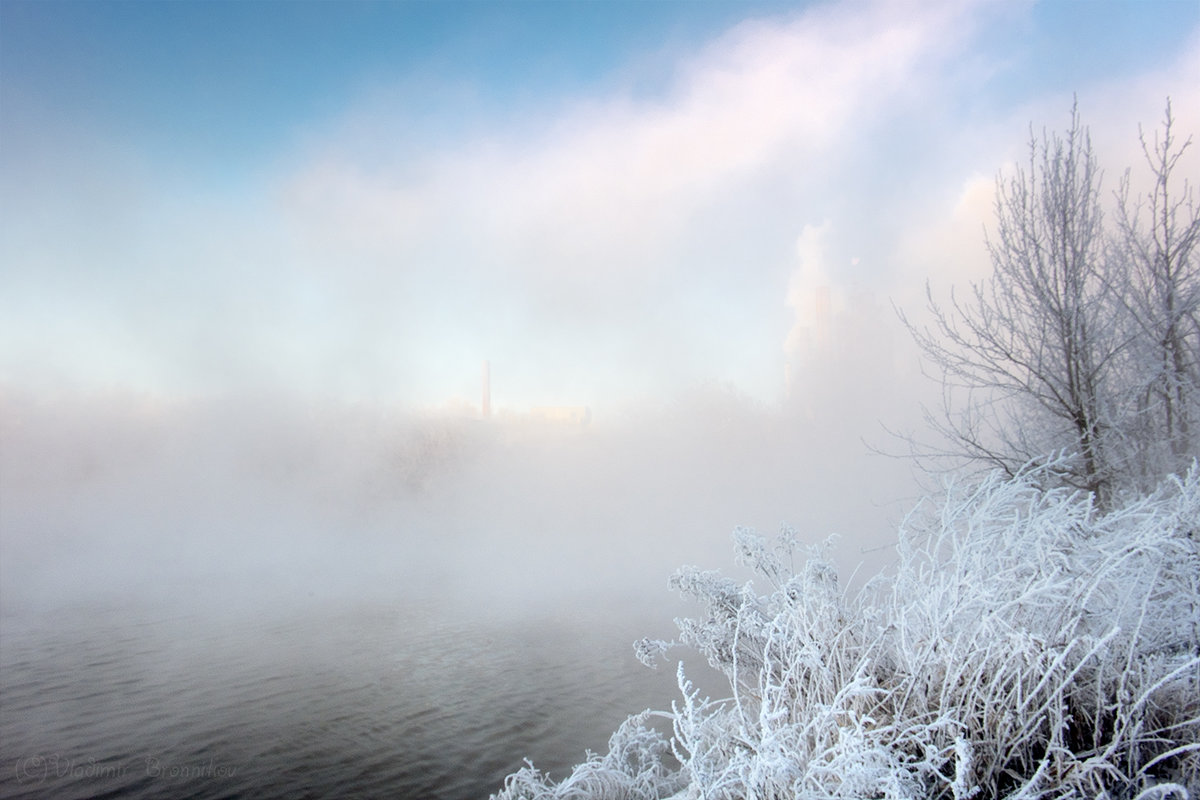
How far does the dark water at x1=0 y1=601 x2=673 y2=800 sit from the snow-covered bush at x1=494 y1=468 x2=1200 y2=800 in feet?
13.4

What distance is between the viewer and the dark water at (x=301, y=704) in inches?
306

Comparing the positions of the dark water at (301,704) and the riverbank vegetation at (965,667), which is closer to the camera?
the riverbank vegetation at (965,667)

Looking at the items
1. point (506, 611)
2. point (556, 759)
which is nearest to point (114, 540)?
point (506, 611)

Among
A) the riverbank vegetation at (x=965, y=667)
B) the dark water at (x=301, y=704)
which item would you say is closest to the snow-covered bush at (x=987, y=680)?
the riverbank vegetation at (x=965, y=667)

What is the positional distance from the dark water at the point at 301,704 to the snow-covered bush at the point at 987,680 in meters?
4.10

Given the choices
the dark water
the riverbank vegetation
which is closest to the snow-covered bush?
the riverbank vegetation

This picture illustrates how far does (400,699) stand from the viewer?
1065 cm

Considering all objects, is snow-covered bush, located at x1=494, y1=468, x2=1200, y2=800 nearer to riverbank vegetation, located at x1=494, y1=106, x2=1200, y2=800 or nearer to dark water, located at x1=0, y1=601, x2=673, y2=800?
riverbank vegetation, located at x1=494, y1=106, x2=1200, y2=800

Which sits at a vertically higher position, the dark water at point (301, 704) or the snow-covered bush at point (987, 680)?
the snow-covered bush at point (987, 680)

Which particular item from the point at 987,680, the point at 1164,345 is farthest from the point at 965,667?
the point at 1164,345

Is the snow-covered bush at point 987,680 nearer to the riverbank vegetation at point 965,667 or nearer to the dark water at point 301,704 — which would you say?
the riverbank vegetation at point 965,667

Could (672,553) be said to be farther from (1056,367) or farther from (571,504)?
(1056,367)

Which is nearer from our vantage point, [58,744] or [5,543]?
[58,744]

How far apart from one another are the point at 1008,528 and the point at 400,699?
31.2 ft
